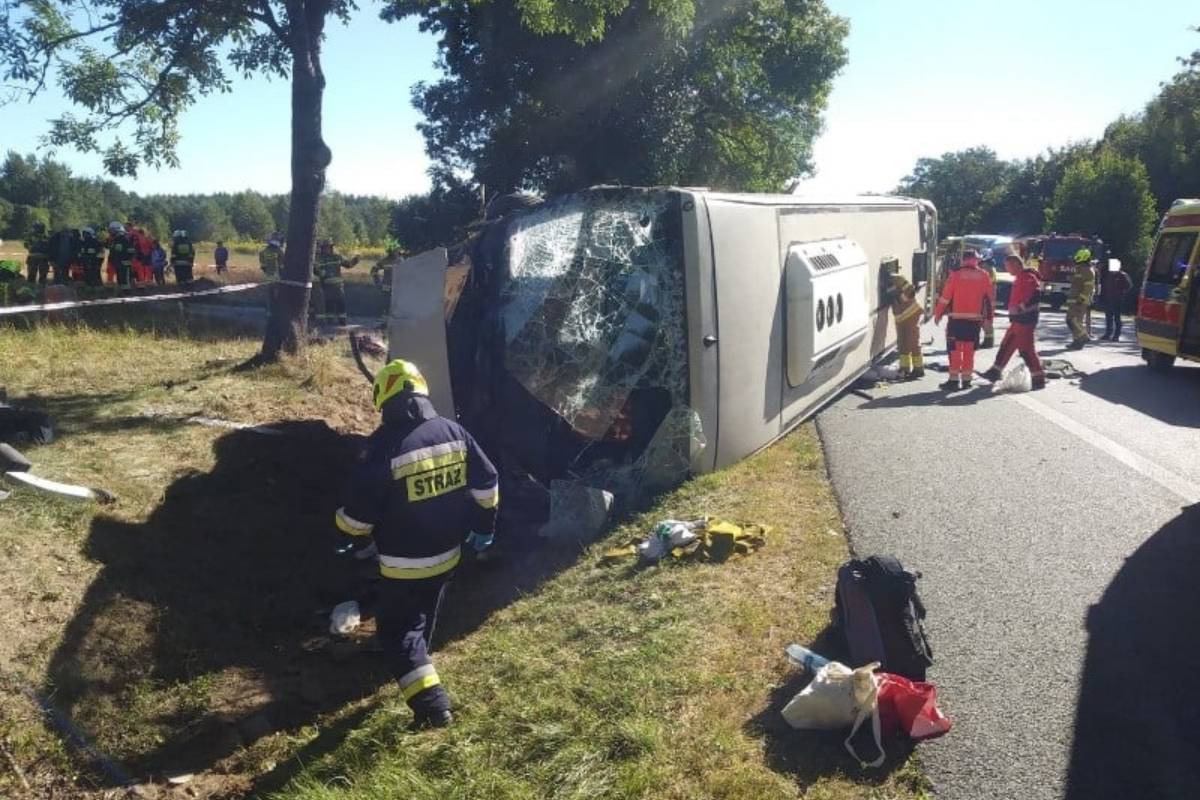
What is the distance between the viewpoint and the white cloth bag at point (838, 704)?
297 centimetres

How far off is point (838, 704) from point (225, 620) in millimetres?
3524

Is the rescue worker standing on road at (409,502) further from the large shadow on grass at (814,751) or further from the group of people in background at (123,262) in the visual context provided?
the group of people in background at (123,262)

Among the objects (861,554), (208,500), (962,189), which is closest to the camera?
(861,554)

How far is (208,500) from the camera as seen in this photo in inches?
235

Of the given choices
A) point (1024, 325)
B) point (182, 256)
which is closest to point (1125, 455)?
point (1024, 325)

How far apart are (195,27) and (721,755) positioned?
397 inches

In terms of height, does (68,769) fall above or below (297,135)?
below

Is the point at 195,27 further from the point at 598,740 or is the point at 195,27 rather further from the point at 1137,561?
the point at 1137,561

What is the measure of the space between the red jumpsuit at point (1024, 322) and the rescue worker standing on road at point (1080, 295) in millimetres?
4090

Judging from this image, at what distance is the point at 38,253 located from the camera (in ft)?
53.9

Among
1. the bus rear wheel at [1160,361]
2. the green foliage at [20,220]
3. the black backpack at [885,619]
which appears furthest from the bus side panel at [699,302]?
the green foliage at [20,220]

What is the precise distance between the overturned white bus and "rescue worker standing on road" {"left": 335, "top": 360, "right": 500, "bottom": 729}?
5.54ft

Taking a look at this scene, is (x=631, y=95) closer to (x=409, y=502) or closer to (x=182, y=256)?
(x=182, y=256)

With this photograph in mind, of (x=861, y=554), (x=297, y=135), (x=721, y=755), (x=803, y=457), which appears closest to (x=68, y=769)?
(x=721, y=755)
